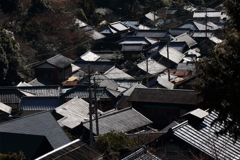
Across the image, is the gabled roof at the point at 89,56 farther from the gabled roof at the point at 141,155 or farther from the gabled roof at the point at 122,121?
the gabled roof at the point at 141,155

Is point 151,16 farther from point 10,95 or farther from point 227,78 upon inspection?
point 227,78

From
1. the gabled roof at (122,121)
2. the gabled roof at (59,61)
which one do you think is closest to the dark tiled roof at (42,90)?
the gabled roof at (59,61)

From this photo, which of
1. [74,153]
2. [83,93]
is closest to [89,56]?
[83,93]

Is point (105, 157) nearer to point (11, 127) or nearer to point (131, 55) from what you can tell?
point (11, 127)

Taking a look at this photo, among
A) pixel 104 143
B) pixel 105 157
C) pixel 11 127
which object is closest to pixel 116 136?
pixel 104 143

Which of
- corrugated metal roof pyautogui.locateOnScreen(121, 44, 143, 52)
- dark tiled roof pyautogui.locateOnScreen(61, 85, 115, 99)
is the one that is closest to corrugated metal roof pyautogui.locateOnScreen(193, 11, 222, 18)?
corrugated metal roof pyautogui.locateOnScreen(121, 44, 143, 52)
